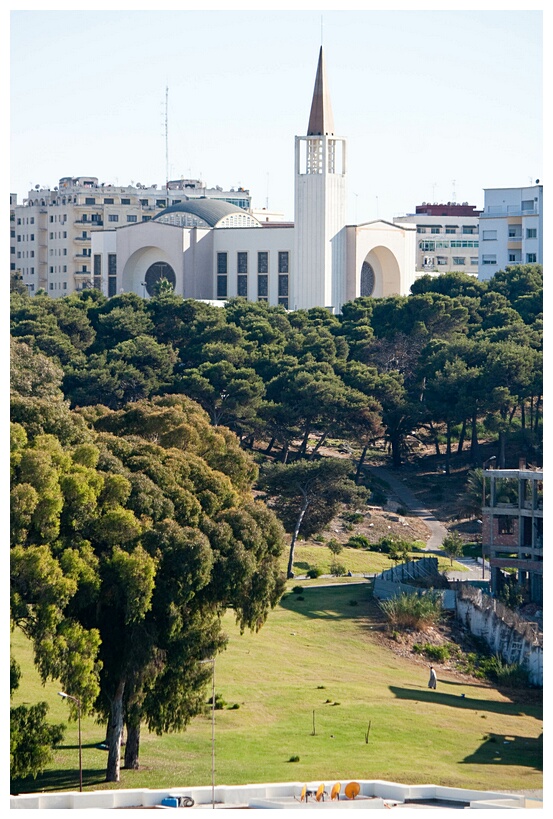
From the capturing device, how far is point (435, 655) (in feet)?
141

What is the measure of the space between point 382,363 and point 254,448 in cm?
1145

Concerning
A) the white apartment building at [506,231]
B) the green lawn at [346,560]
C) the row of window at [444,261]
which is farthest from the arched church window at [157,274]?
the row of window at [444,261]

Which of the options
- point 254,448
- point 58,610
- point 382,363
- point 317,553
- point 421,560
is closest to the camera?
point 58,610

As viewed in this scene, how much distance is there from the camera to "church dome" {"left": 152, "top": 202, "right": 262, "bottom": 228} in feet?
352

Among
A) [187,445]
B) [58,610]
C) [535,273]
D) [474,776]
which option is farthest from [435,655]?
[535,273]

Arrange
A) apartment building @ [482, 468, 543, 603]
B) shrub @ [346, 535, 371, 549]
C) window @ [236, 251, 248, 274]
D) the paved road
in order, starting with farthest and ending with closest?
window @ [236, 251, 248, 274], shrub @ [346, 535, 371, 549], the paved road, apartment building @ [482, 468, 543, 603]

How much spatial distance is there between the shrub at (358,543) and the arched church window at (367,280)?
46.7 meters

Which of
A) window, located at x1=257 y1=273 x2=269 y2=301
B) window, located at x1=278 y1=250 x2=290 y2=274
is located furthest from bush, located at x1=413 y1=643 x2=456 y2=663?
window, located at x1=257 y1=273 x2=269 y2=301

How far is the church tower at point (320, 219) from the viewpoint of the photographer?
96.5 metres

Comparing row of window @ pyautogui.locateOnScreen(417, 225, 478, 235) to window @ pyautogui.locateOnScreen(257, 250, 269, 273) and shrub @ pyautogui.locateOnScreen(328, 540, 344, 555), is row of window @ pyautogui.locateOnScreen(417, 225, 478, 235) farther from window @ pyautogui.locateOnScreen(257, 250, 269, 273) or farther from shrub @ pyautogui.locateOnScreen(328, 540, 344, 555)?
shrub @ pyautogui.locateOnScreen(328, 540, 344, 555)

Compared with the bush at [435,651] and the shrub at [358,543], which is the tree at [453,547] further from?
the bush at [435,651]

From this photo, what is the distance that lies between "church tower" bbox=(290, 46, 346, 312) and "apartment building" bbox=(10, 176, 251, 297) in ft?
136

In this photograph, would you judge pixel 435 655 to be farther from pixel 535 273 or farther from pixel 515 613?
pixel 535 273

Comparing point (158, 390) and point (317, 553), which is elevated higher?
point (158, 390)
